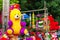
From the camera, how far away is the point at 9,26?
140 inches

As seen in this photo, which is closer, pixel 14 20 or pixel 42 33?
pixel 14 20

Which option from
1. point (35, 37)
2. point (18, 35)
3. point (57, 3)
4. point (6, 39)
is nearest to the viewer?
point (6, 39)

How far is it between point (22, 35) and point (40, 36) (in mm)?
673

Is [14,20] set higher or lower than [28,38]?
higher

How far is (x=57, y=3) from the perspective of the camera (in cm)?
588

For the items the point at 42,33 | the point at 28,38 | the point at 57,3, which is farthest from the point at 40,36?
the point at 57,3

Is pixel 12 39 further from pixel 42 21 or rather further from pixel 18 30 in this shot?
pixel 42 21

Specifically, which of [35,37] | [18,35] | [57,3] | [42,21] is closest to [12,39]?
[18,35]

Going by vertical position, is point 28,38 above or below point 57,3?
below

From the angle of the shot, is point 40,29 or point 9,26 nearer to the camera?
point 9,26

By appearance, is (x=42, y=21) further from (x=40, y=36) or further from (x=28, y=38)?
(x=28, y=38)

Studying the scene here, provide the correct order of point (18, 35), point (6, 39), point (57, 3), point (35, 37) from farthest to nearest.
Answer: point (57, 3) → point (35, 37) → point (18, 35) → point (6, 39)

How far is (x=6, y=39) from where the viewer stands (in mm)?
3428

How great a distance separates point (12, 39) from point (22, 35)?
0.73ft
